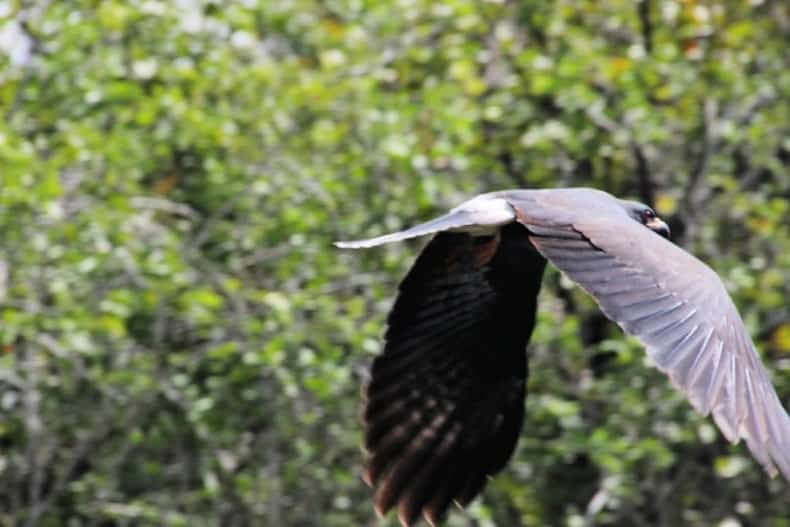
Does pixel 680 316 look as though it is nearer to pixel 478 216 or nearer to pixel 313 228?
pixel 478 216

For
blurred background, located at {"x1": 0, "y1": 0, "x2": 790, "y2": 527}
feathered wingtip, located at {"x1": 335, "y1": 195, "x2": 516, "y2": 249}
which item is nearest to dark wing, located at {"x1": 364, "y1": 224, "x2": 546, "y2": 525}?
feathered wingtip, located at {"x1": 335, "y1": 195, "x2": 516, "y2": 249}

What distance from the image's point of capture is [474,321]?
589 centimetres

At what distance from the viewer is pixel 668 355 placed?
181 inches

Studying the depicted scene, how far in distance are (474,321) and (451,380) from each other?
8.7 inches

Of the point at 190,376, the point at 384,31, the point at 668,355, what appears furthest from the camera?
the point at 384,31

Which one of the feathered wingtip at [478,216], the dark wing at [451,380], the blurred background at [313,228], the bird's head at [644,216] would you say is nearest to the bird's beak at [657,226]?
the bird's head at [644,216]

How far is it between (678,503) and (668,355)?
2.88 meters

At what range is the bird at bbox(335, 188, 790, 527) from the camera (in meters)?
5.01

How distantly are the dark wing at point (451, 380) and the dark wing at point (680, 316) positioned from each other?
62cm

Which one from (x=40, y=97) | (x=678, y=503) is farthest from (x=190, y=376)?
(x=678, y=503)

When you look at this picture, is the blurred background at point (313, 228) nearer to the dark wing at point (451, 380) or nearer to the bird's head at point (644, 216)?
the dark wing at point (451, 380)

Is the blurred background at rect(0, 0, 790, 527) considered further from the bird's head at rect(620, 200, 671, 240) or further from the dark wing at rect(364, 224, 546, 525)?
the bird's head at rect(620, 200, 671, 240)

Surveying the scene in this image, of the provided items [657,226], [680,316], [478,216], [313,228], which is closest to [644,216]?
[657,226]

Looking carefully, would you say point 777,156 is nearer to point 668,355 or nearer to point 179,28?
point 179,28
